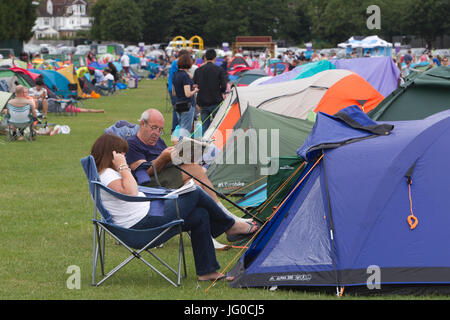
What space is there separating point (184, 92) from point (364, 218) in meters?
8.41

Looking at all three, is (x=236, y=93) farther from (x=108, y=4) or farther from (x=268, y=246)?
(x=108, y=4)

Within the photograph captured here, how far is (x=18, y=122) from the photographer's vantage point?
16.8m

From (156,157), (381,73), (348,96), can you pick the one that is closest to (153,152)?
(156,157)

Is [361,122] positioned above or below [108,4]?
below

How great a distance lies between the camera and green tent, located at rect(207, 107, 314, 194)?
10.8 meters

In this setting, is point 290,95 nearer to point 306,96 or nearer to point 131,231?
point 306,96

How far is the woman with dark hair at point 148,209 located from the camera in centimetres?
639

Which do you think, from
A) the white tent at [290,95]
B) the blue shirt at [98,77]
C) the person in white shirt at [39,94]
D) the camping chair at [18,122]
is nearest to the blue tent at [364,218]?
the white tent at [290,95]

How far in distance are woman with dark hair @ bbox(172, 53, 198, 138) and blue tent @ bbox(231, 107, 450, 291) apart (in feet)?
24.9

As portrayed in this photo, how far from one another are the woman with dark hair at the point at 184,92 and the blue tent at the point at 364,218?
760 cm

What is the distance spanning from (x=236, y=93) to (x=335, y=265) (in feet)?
23.0

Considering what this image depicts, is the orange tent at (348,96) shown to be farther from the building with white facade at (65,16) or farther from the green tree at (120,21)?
the building with white facade at (65,16)

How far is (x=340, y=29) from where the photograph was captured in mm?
102438
